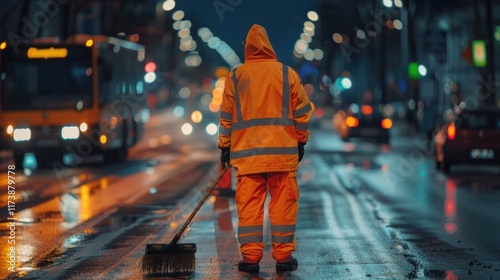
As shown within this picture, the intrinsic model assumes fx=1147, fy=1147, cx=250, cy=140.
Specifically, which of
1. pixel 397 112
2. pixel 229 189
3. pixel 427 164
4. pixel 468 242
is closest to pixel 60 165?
pixel 427 164

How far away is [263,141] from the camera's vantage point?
972 cm

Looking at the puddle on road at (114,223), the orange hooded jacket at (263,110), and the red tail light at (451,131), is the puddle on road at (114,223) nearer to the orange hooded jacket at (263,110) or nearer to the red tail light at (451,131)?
the orange hooded jacket at (263,110)

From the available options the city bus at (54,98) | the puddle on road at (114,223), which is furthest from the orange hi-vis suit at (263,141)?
the city bus at (54,98)

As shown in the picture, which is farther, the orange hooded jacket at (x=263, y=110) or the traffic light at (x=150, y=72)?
the traffic light at (x=150, y=72)

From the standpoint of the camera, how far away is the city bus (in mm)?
27906

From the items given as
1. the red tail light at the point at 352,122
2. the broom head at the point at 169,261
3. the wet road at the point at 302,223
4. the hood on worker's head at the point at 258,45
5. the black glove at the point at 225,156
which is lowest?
the wet road at the point at 302,223

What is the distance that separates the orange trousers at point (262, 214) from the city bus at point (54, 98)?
18.7 meters

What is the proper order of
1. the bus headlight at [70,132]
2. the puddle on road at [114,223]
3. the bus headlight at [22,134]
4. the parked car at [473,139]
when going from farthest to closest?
the bus headlight at [70,132] → the bus headlight at [22,134] → the parked car at [473,139] → the puddle on road at [114,223]

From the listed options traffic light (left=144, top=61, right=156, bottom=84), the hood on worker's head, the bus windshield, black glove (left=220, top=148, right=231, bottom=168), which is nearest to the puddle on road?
black glove (left=220, top=148, right=231, bottom=168)

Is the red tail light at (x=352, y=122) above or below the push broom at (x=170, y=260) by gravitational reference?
above

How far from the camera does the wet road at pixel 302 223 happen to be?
10016 mm

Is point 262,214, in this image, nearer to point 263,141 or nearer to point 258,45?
point 263,141

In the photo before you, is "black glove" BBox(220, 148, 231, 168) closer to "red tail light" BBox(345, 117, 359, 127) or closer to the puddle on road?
the puddle on road

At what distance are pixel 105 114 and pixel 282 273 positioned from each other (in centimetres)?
1989
